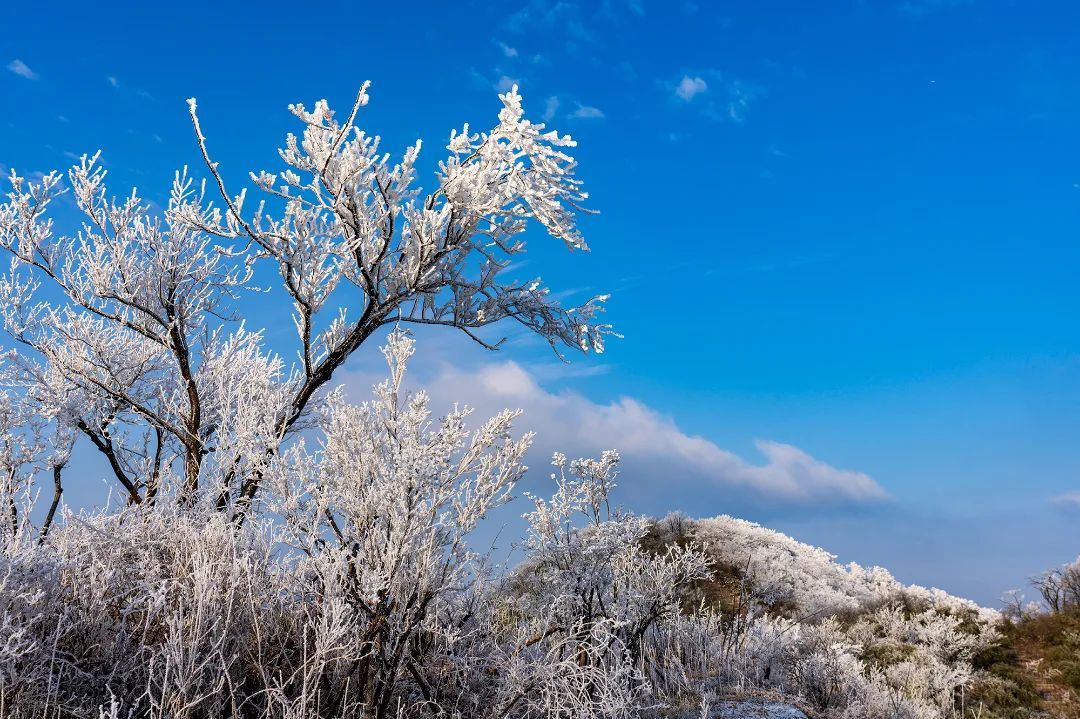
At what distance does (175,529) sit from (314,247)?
2921mm

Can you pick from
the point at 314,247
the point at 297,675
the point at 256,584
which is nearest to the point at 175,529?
the point at 256,584

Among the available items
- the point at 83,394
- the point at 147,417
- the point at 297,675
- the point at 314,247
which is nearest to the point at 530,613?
the point at 297,675

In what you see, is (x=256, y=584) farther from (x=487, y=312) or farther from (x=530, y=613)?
(x=487, y=312)

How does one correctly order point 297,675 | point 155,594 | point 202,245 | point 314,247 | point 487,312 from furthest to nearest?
point 202,245 → point 487,312 → point 314,247 → point 297,675 → point 155,594

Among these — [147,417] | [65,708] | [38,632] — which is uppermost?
[147,417]

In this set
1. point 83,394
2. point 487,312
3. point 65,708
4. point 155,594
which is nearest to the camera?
point 65,708

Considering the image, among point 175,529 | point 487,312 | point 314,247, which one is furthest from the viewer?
point 487,312

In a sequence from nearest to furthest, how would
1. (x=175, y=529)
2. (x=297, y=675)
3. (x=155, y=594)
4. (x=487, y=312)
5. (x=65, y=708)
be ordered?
(x=65, y=708)
(x=155, y=594)
(x=297, y=675)
(x=175, y=529)
(x=487, y=312)

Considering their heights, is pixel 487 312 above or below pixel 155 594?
above

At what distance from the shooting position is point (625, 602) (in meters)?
7.19

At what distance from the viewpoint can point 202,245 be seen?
8.80 metres

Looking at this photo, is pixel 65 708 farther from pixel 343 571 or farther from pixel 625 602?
pixel 625 602

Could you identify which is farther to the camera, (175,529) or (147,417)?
(147,417)

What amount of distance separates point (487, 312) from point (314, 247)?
2029 mm
